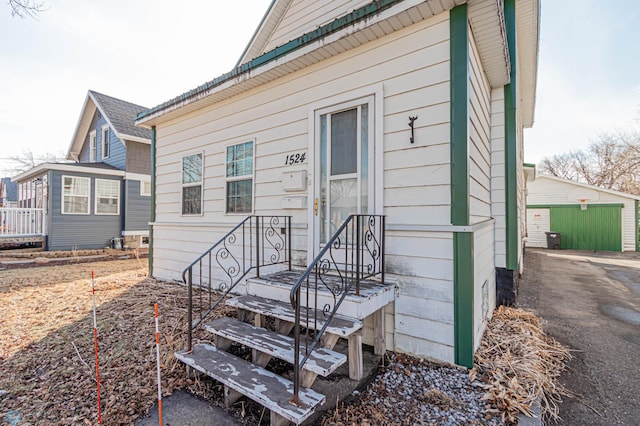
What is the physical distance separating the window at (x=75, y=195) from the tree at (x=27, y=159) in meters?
18.0

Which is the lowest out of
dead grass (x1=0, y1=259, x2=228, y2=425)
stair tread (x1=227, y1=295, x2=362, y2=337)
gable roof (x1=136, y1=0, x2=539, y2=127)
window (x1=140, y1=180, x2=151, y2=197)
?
dead grass (x1=0, y1=259, x2=228, y2=425)

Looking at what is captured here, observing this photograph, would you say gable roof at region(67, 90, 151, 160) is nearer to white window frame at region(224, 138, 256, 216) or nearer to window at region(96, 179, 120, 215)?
window at region(96, 179, 120, 215)

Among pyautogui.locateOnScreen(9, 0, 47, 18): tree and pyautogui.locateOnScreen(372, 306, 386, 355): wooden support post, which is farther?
pyautogui.locateOnScreen(9, 0, 47, 18): tree

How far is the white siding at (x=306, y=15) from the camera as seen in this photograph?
4.57 m

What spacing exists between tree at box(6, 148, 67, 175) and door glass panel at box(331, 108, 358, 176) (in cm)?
2965

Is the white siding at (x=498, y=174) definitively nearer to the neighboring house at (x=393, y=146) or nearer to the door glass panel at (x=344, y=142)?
the neighboring house at (x=393, y=146)

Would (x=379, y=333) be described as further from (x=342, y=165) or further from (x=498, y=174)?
(x=498, y=174)

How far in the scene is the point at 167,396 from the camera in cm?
231

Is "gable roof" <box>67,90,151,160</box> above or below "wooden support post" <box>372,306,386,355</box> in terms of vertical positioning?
above

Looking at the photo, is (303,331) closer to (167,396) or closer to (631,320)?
(167,396)

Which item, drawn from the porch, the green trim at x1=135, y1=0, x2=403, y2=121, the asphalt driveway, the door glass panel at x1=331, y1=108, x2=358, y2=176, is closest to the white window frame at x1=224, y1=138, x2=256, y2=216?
the green trim at x1=135, y1=0, x2=403, y2=121

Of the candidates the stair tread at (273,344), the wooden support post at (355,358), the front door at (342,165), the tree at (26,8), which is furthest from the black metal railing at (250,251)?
the tree at (26,8)

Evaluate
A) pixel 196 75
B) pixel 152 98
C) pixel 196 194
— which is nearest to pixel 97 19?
pixel 196 194

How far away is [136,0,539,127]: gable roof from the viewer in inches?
Answer: 110
